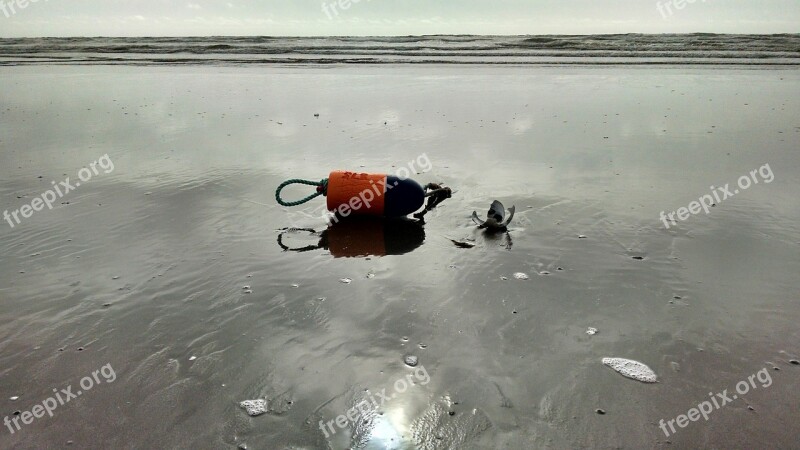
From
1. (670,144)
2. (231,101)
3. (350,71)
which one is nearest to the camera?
(670,144)

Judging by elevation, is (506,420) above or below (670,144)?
below

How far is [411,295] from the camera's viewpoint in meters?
3.94

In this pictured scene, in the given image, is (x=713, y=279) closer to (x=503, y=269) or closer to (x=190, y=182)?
(x=503, y=269)

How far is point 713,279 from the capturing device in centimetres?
403

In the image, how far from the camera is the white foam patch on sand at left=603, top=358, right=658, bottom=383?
9.75 feet

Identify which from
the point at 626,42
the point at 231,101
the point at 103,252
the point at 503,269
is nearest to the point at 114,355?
the point at 103,252

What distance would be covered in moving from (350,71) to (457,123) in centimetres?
1126
